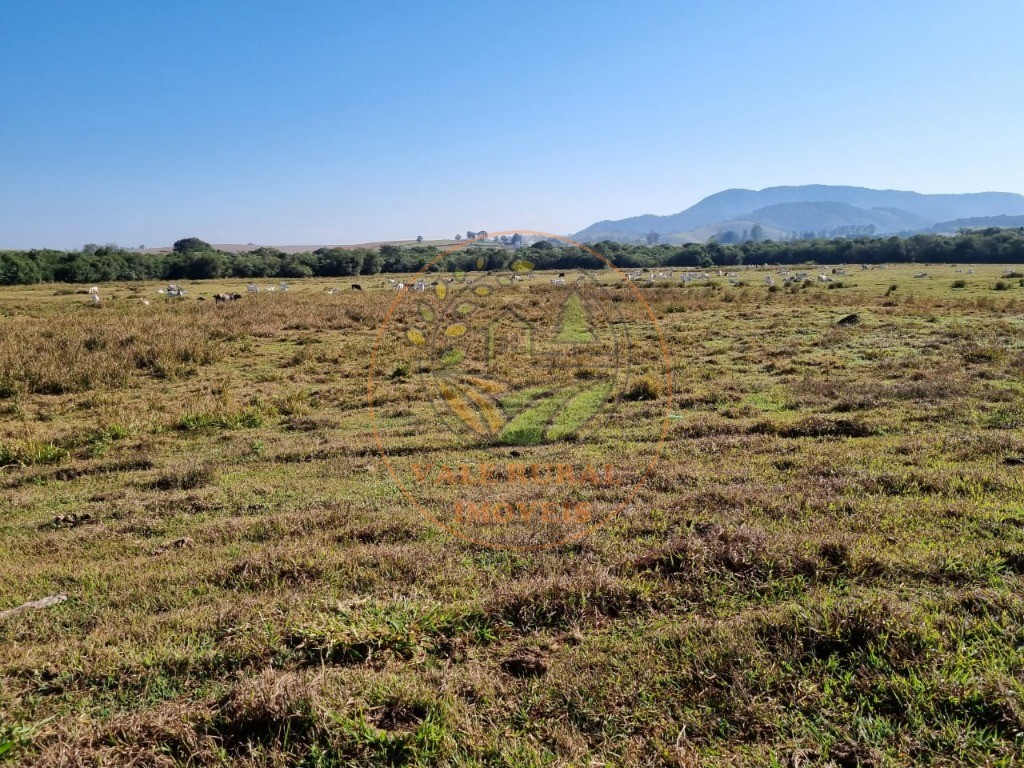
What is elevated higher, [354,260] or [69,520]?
[354,260]

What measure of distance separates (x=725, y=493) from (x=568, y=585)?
2730 mm

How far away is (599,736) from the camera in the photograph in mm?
2811

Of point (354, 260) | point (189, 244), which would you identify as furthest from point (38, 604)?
point (189, 244)

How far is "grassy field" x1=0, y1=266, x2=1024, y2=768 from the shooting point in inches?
108

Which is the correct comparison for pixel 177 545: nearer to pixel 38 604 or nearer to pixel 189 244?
pixel 38 604

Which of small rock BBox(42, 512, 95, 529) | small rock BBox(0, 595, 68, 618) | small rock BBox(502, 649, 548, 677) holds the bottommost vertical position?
small rock BBox(42, 512, 95, 529)

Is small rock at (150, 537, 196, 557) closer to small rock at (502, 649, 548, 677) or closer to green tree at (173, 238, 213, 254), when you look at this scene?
small rock at (502, 649, 548, 677)

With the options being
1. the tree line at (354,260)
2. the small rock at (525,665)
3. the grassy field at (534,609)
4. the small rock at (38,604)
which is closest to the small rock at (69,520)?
the grassy field at (534,609)

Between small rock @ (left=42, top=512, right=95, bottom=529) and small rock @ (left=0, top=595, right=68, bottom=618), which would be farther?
small rock @ (left=42, top=512, right=95, bottom=529)

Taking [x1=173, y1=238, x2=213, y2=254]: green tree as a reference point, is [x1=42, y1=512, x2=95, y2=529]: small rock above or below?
below

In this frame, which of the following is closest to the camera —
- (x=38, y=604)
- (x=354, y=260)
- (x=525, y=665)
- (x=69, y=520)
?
(x=525, y=665)

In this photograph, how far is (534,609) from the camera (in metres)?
3.90

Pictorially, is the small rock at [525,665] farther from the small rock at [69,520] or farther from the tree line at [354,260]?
the tree line at [354,260]

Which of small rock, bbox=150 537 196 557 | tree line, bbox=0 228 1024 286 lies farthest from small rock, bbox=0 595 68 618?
tree line, bbox=0 228 1024 286
